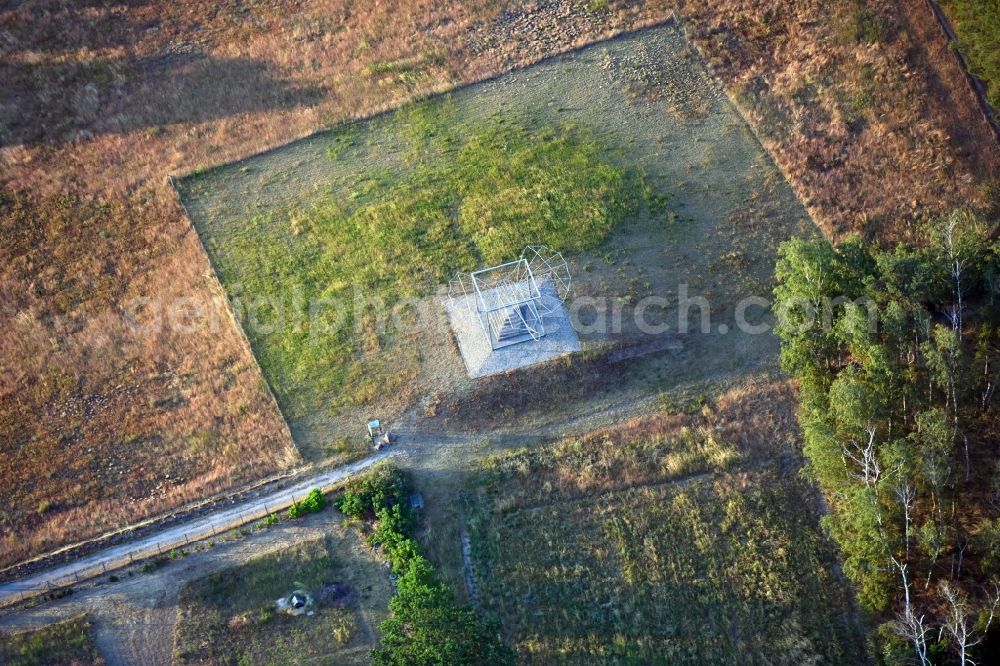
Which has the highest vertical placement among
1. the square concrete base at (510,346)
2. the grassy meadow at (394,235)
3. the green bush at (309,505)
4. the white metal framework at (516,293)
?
the grassy meadow at (394,235)

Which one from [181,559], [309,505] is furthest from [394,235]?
[181,559]

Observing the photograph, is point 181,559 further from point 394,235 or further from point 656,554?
point 656,554

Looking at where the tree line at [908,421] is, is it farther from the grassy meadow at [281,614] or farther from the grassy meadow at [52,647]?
the grassy meadow at [52,647]

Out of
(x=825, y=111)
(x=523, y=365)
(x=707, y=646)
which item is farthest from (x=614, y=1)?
(x=707, y=646)

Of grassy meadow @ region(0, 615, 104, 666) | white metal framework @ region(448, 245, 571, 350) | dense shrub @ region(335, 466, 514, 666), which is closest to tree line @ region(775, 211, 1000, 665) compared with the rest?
white metal framework @ region(448, 245, 571, 350)

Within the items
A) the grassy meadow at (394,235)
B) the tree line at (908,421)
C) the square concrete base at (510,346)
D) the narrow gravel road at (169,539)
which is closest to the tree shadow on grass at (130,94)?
the grassy meadow at (394,235)

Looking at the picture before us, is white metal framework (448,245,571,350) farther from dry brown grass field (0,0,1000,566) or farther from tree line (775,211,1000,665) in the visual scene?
tree line (775,211,1000,665)

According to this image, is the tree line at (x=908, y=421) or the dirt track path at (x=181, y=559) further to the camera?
the dirt track path at (x=181, y=559)

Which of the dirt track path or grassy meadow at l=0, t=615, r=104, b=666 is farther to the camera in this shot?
the dirt track path
